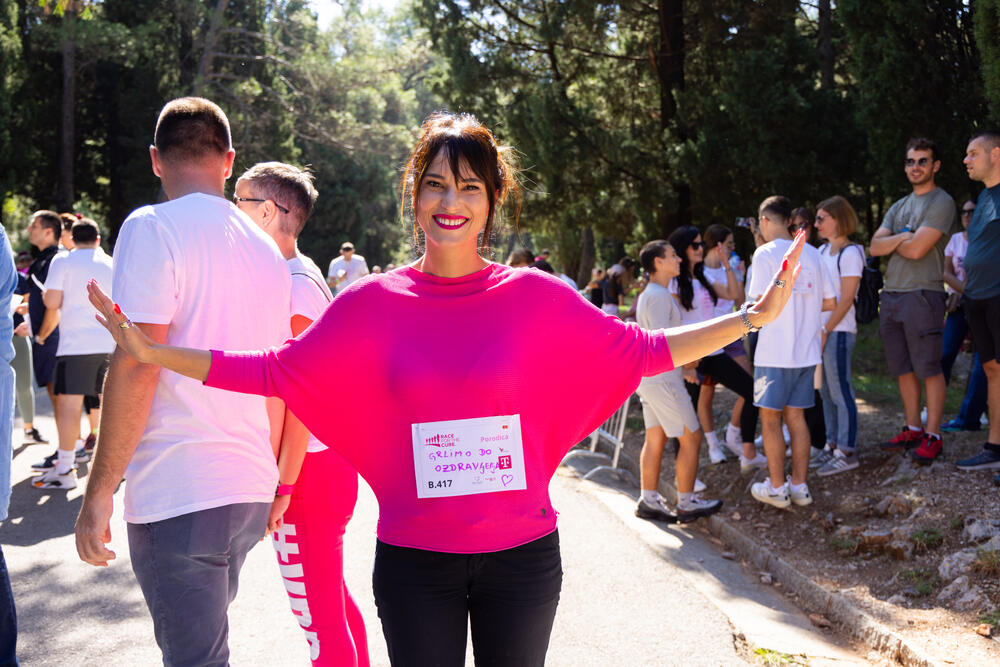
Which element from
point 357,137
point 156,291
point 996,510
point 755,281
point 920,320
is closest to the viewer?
point 156,291

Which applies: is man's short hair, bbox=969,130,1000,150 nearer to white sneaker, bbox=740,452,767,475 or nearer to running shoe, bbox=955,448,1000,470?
running shoe, bbox=955,448,1000,470

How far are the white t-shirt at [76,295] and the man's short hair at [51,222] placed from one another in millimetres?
436

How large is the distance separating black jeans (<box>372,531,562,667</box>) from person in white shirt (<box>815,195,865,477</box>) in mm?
5470

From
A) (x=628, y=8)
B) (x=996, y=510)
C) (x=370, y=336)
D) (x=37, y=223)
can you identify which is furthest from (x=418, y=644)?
(x=628, y=8)

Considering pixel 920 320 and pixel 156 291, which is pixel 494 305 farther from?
pixel 920 320

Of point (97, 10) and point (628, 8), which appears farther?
point (97, 10)

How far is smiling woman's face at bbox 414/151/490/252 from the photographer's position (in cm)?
253

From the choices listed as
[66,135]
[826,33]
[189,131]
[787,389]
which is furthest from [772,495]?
[66,135]

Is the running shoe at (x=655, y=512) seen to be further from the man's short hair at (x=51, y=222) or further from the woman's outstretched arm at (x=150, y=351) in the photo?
the man's short hair at (x=51, y=222)

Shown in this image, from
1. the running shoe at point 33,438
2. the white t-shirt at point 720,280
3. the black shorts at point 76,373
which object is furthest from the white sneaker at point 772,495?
the running shoe at point 33,438

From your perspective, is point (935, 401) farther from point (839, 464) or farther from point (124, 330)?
point (124, 330)

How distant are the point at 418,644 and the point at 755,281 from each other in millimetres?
4841

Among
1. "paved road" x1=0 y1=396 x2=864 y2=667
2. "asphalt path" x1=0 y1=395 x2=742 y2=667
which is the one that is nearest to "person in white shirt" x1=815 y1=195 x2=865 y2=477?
"paved road" x1=0 y1=396 x2=864 y2=667

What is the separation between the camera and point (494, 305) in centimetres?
244
